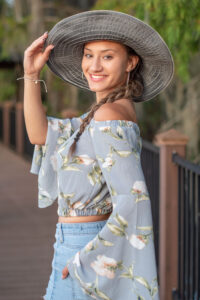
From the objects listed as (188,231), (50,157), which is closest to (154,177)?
→ (188,231)

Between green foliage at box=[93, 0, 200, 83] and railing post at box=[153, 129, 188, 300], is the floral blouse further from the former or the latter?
green foliage at box=[93, 0, 200, 83]

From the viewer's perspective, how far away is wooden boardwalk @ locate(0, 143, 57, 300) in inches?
208

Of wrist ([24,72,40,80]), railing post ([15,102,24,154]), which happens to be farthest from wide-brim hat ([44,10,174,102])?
railing post ([15,102,24,154])

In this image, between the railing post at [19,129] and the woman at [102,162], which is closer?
the woman at [102,162]

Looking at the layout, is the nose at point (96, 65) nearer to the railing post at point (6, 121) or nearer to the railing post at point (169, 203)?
the railing post at point (169, 203)

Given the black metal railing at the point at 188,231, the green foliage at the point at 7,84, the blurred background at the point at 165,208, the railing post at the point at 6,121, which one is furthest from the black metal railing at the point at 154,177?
the green foliage at the point at 7,84

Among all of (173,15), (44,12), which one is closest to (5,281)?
(173,15)

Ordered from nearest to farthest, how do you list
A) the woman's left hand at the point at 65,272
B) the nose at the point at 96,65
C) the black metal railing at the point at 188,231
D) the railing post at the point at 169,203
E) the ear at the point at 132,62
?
the woman's left hand at the point at 65,272 → the nose at the point at 96,65 → the ear at the point at 132,62 → the black metal railing at the point at 188,231 → the railing post at the point at 169,203

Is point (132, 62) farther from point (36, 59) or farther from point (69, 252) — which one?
point (69, 252)

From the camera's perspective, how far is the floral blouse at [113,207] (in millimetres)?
2189

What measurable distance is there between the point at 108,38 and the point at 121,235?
2.42ft

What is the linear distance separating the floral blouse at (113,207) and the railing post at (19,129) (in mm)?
12888

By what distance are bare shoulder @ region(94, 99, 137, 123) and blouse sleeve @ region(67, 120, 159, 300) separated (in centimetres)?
3

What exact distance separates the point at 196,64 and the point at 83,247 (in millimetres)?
7689
